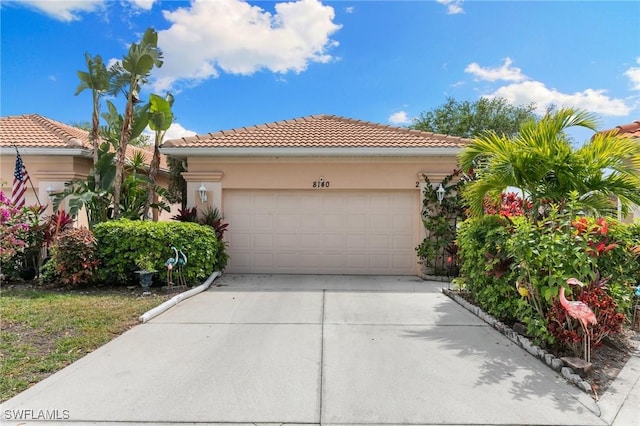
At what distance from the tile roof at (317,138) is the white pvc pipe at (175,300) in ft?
11.4

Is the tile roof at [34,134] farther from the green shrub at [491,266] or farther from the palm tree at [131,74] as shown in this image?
the green shrub at [491,266]

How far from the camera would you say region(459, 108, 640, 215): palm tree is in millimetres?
5074

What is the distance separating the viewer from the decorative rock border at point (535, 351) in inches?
142

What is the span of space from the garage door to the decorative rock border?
12.0ft

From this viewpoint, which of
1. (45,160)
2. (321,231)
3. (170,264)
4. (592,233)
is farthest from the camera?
(321,231)

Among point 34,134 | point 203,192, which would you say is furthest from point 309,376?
point 34,134

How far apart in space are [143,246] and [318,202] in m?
4.47

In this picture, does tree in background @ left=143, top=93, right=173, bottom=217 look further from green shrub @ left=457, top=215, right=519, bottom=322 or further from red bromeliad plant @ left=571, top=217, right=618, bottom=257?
red bromeliad plant @ left=571, top=217, right=618, bottom=257

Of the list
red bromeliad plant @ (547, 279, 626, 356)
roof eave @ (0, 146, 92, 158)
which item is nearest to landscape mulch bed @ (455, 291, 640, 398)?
red bromeliad plant @ (547, 279, 626, 356)

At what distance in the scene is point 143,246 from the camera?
7.89m

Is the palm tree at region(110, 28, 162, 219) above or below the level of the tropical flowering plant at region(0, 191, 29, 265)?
above

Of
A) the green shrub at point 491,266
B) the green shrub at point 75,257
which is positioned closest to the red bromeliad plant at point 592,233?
the green shrub at point 491,266

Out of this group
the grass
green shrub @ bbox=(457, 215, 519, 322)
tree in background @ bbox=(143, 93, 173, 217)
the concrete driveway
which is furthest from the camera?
tree in background @ bbox=(143, 93, 173, 217)

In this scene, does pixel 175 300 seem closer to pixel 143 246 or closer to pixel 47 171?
pixel 143 246
